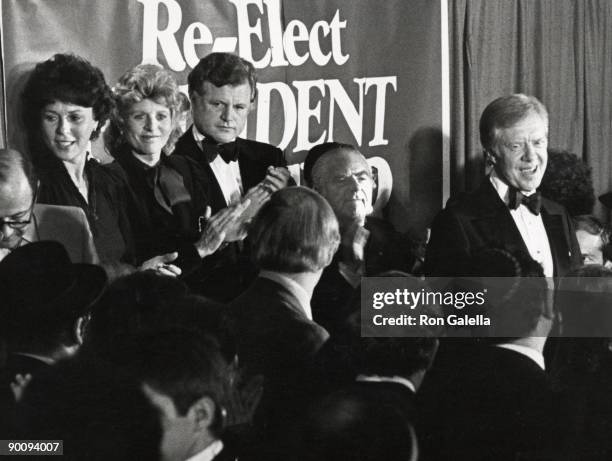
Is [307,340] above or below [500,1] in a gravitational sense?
below

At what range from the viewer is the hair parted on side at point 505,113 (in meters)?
2.94

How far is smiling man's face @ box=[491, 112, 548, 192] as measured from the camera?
114 inches

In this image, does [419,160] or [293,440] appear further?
[419,160]

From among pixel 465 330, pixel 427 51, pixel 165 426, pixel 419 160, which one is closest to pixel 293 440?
pixel 165 426

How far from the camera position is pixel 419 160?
9.98 feet

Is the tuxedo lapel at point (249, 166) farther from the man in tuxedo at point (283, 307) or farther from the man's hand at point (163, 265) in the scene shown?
the man's hand at point (163, 265)

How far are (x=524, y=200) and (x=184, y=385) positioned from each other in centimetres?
122

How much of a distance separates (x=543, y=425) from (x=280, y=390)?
73cm

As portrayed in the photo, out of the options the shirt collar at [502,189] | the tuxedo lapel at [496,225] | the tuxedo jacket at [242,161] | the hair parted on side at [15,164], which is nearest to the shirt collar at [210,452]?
the tuxedo jacket at [242,161]

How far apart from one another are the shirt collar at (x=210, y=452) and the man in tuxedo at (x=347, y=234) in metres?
0.44

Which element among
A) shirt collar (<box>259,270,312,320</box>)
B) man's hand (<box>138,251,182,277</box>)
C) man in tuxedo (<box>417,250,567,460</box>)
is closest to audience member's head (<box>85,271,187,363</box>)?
man's hand (<box>138,251,182,277</box>)

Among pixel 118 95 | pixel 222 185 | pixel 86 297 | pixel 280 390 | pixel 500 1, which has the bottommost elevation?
pixel 280 390

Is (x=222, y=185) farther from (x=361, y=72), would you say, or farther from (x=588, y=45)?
(x=588, y=45)

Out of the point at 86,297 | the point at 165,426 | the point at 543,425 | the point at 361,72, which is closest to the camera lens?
the point at 165,426
